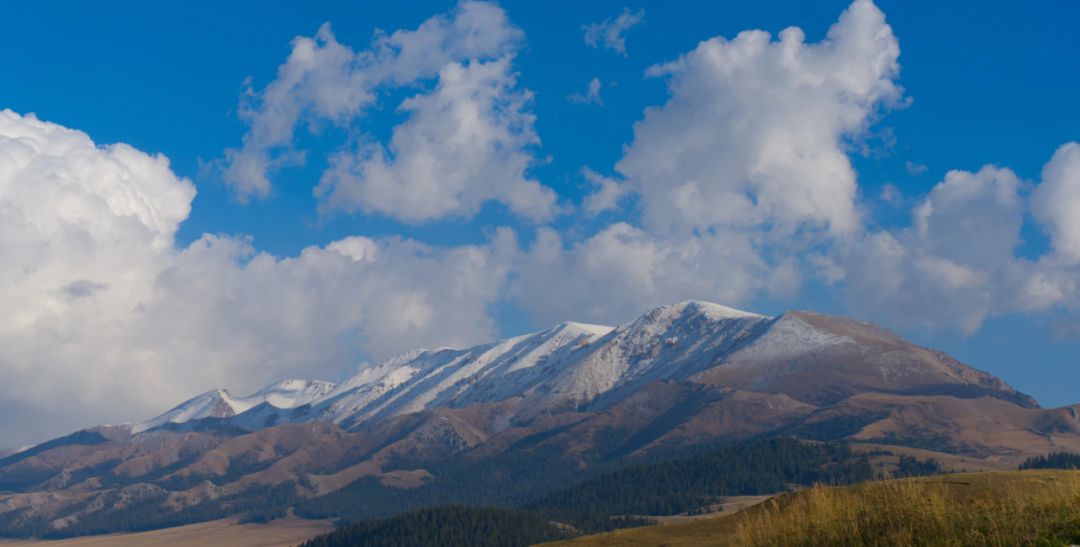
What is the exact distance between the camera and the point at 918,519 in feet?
184

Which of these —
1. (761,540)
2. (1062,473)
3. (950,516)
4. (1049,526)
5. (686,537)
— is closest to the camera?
(1049,526)

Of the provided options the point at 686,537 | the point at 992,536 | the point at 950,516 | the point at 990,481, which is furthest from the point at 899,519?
the point at 686,537

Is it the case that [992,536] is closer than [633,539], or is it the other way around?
[992,536]

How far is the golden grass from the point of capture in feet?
169

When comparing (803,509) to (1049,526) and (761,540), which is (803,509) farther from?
(1049,526)

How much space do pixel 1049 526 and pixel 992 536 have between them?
305 cm

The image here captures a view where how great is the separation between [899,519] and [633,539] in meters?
42.3

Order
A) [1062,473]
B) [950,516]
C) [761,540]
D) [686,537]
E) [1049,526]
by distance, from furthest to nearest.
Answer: [686,537] → [1062,473] → [761,540] → [950,516] → [1049,526]

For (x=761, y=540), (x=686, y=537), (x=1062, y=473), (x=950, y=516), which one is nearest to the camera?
(x=950, y=516)

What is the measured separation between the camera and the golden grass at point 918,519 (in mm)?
51375

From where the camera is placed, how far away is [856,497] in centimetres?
6594

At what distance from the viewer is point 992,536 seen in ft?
168

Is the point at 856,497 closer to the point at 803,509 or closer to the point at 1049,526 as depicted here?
the point at 803,509

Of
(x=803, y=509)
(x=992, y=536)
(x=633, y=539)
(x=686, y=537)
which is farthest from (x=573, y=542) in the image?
(x=992, y=536)
